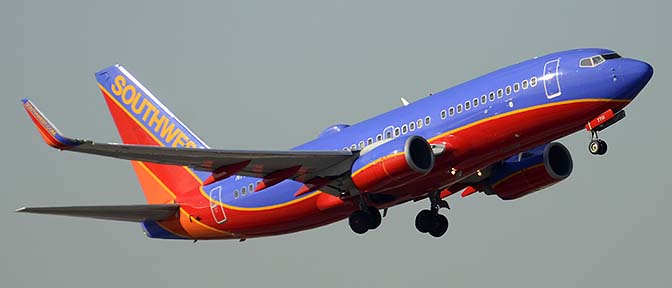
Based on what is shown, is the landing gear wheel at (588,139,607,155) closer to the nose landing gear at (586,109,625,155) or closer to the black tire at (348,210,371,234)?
the nose landing gear at (586,109,625,155)

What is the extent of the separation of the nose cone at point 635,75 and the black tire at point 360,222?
9907 millimetres

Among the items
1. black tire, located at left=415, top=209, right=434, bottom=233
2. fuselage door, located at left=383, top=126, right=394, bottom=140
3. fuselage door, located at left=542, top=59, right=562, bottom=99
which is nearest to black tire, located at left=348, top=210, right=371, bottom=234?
fuselage door, located at left=383, top=126, right=394, bottom=140

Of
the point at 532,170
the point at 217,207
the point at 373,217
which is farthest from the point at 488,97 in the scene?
the point at 217,207

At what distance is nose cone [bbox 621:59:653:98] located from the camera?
41969 millimetres

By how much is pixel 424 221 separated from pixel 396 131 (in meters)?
6.00

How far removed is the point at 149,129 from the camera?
180ft

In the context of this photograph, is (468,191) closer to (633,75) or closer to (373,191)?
(373,191)

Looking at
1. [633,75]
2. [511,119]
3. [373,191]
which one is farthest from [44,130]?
[633,75]

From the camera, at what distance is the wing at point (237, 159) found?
4022cm

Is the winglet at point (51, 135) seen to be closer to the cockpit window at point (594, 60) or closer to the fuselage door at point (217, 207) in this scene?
the fuselage door at point (217, 207)

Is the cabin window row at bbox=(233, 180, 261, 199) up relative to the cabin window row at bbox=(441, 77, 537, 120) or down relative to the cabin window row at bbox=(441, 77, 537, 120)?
down

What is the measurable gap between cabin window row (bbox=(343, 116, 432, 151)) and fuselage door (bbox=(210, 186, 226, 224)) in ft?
19.6

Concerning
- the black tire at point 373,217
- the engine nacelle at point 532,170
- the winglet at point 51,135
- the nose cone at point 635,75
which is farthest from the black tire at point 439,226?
the winglet at point 51,135

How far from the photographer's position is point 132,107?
183ft
